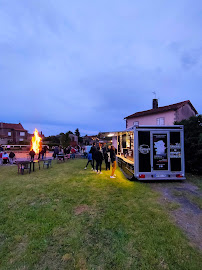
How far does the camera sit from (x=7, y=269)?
240cm

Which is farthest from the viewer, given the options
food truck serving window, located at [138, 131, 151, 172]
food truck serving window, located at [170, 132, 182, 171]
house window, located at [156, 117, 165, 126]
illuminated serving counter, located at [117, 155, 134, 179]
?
house window, located at [156, 117, 165, 126]

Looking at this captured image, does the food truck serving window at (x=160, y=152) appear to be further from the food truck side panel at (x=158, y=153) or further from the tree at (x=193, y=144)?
the tree at (x=193, y=144)

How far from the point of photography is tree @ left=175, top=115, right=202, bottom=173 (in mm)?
9328

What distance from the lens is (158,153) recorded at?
7.23m

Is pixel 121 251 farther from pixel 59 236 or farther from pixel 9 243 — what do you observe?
pixel 9 243

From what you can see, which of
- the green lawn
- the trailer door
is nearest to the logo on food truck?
the trailer door

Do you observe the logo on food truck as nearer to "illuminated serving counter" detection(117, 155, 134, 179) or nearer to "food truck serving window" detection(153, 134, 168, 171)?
"food truck serving window" detection(153, 134, 168, 171)

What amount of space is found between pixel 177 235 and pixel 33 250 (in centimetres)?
296

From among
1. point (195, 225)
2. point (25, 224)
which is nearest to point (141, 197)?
point (195, 225)

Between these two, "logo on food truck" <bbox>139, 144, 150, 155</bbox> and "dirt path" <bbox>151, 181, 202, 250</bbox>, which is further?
"logo on food truck" <bbox>139, 144, 150, 155</bbox>

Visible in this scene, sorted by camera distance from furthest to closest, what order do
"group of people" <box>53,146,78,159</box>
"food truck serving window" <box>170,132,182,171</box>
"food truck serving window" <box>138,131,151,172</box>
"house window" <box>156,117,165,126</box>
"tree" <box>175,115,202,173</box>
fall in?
1. "house window" <box>156,117,165,126</box>
2. "group of people" <box>53,146,78,159</box>
3. "tree" <box>175,115,202,173</box>
4. "food truck serving window" <box>170,132,182,171</box>
5. "food truck serving window" <box>138,131,151,172</box>

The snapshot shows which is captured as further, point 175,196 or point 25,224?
point 175,196

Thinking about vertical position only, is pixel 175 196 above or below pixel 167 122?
below

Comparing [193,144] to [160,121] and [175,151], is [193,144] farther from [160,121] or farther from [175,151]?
[160,121]
